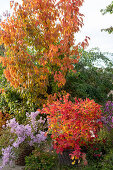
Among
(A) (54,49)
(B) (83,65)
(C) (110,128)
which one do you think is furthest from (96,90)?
(A) (54,49)

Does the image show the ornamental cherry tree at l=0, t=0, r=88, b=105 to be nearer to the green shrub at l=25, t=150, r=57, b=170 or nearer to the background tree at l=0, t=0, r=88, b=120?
the background tree at l=0, t=0, r=88, b=120

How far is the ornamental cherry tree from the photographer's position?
17.9 ft

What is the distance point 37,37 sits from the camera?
6047 mm

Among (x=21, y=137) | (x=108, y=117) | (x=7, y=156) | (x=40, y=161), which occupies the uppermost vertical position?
(x=108, y=117)

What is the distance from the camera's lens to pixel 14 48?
5559 millimetres

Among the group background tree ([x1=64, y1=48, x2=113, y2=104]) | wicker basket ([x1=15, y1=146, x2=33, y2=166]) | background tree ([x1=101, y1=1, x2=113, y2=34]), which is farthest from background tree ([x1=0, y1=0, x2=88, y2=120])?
background tree ([x1=101, y1=1, x2=113, y2=34])

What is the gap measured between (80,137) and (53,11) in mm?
3476

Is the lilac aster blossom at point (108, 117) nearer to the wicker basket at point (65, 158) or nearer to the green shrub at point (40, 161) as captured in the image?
the wicker basket at point (65, 158)

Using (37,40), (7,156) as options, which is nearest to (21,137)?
(7,156)

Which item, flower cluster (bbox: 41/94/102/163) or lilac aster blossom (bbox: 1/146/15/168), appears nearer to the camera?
flower cluster (bbox: 41/94/102/163)

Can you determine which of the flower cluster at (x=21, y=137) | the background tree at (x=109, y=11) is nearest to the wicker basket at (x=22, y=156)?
the flower cluster at (x=21, y=137)

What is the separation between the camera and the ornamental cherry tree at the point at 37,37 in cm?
544

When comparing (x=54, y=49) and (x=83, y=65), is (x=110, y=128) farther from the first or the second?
(x=83, y=65)

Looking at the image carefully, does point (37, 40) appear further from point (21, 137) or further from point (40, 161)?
point (40, 161)
